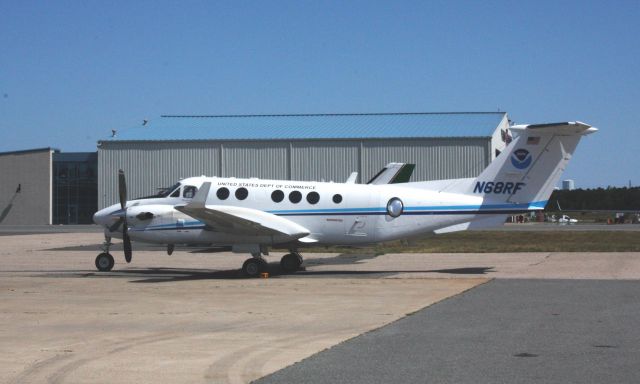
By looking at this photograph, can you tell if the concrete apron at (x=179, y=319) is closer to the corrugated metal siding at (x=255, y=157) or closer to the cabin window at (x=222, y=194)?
the cabin window at (x=222, y=194)

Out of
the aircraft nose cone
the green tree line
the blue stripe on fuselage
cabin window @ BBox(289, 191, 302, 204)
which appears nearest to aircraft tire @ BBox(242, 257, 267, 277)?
the blue stripe on fuselage

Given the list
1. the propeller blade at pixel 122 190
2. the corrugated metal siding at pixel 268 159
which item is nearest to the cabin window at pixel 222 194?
the propeller blade at pixel 122 190

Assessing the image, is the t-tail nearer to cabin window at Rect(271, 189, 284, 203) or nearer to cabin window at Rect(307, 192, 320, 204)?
cabin window at Rect(307, 192, 320, 204)

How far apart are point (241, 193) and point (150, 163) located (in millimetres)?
50062

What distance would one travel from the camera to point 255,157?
73.1 m

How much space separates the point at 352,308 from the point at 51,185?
66.2 metres

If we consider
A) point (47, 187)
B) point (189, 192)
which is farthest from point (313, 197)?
point (47, 187)

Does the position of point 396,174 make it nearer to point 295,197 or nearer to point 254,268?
point 295,197

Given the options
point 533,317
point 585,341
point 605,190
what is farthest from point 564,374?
point 605,190

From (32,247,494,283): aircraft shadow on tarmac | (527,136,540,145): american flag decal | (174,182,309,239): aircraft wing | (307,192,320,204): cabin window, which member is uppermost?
(527,136,540,145): american flag decal

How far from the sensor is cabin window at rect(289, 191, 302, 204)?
24.5m

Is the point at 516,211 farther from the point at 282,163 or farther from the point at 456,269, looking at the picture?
the point at 282,163

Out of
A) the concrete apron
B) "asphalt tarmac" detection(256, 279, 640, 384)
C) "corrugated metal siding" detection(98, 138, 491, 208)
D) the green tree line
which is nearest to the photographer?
"asphalt tarmac" detection(256, 279, 640, 384)

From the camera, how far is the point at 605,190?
10906 cm
